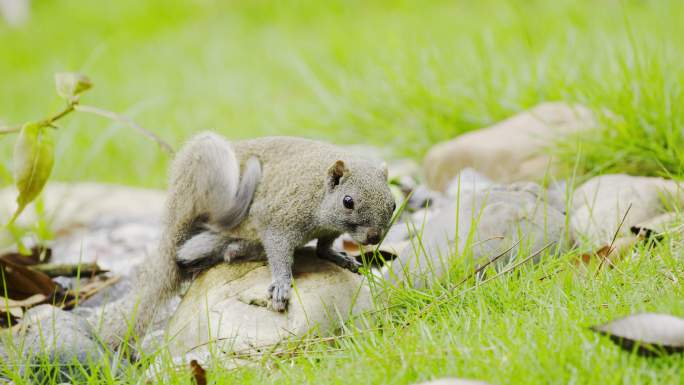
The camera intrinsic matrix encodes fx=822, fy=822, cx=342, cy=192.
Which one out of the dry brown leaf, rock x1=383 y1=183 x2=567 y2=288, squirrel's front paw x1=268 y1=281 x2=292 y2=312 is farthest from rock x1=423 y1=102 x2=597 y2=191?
the dry brown leaf

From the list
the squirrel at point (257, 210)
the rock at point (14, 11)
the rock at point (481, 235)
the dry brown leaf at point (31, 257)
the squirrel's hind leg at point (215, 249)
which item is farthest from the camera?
the rock at point (14, 11)

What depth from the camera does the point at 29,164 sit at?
331 cm

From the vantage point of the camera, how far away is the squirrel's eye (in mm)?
3266

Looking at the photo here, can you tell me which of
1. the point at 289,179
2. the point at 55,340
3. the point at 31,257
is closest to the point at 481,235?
the point at 289,179

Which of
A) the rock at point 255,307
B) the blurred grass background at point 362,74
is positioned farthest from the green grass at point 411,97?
the rock at point 255,307

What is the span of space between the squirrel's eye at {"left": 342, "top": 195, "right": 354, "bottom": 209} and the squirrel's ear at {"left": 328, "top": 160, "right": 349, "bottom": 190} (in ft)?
0.31

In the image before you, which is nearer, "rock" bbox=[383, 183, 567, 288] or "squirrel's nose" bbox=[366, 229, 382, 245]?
"squirrel's nose" bbox=[366, 229, 382, 245]

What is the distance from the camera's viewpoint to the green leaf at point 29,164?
3299 millimetres

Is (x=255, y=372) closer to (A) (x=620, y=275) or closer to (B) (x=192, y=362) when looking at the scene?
(B) (x=192, y=362)

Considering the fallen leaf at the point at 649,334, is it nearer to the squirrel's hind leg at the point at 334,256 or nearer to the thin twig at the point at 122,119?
the squirrel's hind leg at the point at 334,256

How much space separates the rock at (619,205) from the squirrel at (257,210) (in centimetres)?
111

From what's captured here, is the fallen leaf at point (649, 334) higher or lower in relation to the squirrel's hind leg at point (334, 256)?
higher

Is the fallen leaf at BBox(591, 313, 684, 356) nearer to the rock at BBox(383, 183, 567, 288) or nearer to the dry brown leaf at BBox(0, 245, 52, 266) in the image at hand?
the rock at BBox(383, 183, 567, 288)

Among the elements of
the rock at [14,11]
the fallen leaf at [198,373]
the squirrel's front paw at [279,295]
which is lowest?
the fallen leaf at [198,373]
